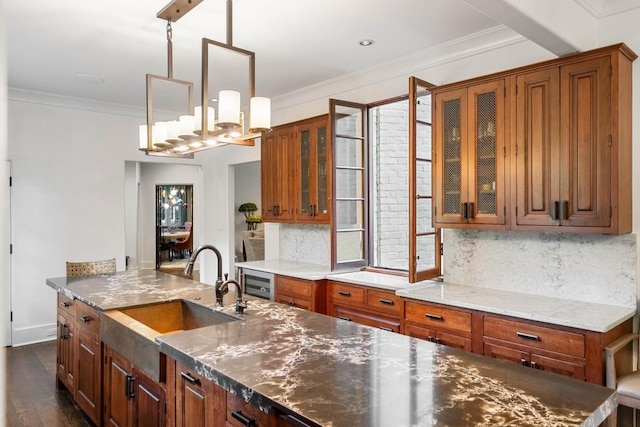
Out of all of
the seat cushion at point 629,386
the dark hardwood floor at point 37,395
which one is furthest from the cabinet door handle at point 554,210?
the dark hardwood floor at point 37,395

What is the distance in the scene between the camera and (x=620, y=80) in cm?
254

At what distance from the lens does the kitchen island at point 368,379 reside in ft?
4.13

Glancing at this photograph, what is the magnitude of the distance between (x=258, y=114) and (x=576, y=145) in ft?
6.39

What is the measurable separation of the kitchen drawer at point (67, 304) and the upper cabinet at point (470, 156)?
2.83 meters

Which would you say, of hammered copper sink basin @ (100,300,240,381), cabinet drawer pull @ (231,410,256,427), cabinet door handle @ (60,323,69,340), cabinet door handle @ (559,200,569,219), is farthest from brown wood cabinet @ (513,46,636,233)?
cabinet door handle @ (60,323,69,340)

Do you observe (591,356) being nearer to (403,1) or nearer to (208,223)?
(403,1)

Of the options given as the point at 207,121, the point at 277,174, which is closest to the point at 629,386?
the point at 207,121

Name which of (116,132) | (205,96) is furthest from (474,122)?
(116,132)

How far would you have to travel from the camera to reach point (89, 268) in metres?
4.12

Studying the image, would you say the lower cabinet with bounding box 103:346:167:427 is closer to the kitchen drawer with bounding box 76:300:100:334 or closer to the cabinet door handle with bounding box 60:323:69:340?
the kitchen drawer with bounding box 76:300:100:334

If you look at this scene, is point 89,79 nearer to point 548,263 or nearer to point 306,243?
point 306,243

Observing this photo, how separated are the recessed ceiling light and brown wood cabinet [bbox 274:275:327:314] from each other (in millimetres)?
2808

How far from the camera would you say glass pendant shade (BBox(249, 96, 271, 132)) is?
268 centimetres

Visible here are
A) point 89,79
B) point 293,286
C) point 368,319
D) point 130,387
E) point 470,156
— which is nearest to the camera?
point 130,387
